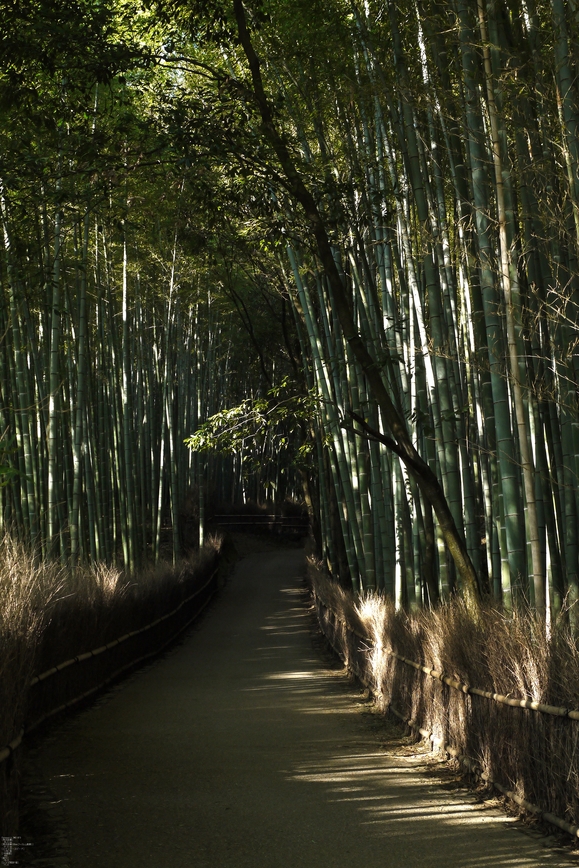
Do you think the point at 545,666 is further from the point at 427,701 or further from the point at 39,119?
the point at 39,119

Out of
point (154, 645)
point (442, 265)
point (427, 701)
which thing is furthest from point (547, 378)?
point (154, 645)

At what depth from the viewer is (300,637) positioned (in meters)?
10.4

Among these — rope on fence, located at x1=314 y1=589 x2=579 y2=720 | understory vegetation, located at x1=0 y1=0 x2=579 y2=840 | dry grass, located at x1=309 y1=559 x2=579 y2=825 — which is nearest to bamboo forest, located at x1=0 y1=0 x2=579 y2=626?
understory vegetation, located at x1=0 y1=0 x2=579 y2=840

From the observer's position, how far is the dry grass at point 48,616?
3.16 metres

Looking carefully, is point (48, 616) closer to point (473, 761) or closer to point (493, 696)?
point (473, 761)

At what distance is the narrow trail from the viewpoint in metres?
2.93

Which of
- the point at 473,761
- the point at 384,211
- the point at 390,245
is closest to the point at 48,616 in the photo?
the point at 473,761

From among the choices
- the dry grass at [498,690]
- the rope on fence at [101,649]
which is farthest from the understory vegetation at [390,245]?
the rope on fence at [101,649]

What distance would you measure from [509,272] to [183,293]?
431 inches

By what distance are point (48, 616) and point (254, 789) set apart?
5.26ft

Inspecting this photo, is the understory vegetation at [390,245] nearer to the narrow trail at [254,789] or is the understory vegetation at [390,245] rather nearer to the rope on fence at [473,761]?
the rope on fence at [473,761]

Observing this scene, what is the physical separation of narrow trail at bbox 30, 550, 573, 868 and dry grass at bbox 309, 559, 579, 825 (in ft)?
0.61

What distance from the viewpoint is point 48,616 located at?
4.77 m

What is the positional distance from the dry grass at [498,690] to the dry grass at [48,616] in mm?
1787
